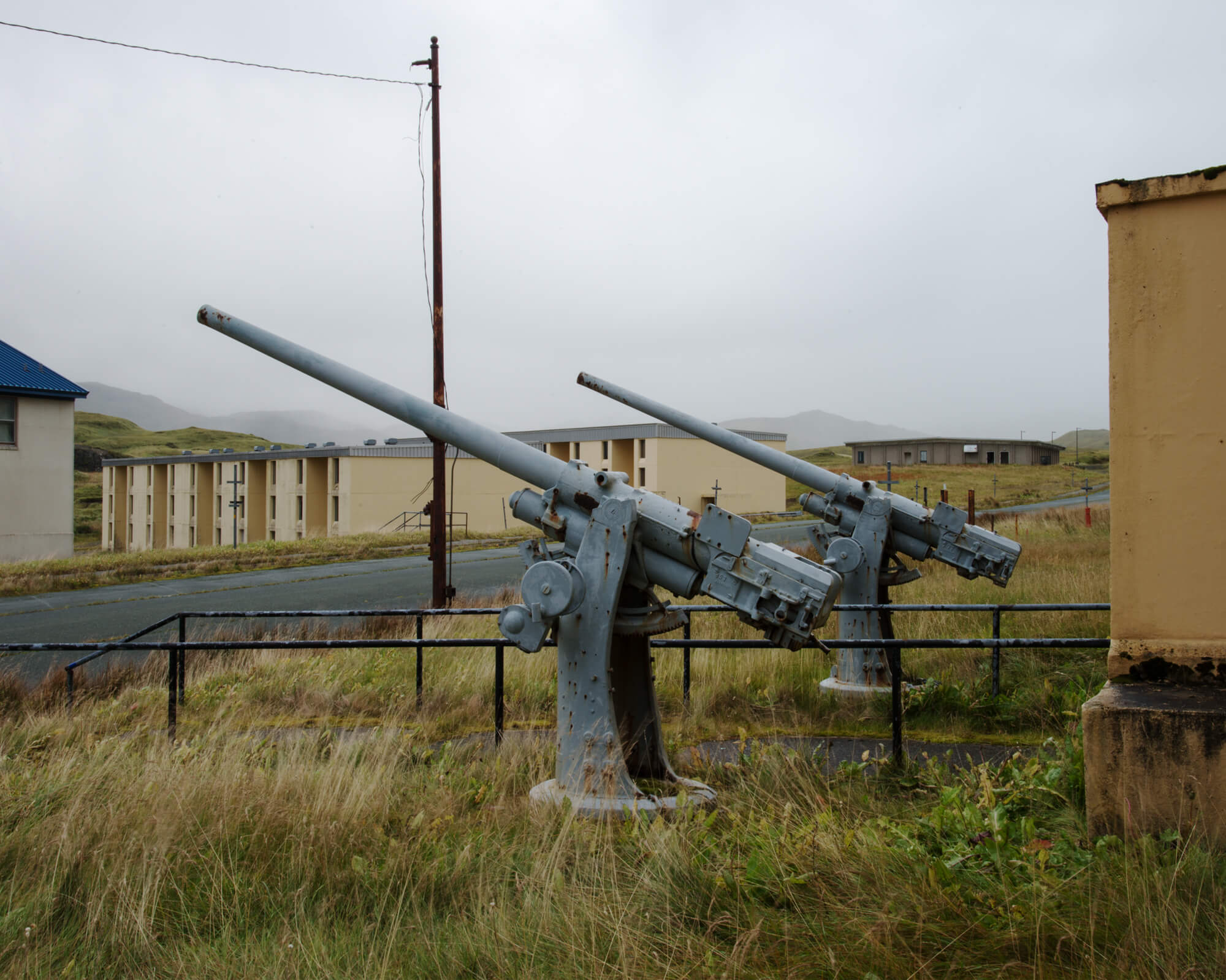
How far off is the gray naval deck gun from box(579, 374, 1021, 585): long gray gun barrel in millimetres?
2858

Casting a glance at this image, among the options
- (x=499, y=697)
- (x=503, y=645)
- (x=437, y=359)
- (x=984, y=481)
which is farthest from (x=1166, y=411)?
(x=984, y=481)

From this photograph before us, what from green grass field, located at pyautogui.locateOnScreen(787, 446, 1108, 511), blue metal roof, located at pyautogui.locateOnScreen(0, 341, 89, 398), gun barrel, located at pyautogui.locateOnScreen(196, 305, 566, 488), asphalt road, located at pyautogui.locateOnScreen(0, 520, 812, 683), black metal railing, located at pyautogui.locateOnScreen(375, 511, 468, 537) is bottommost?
asphalt road, located at pyautogui.locateOnScreen(0, 520, 812, 683)

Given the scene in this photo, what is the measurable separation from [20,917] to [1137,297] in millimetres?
4483

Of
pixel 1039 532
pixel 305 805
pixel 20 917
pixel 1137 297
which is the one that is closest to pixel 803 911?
pixel 305 805

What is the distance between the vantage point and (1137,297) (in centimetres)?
351

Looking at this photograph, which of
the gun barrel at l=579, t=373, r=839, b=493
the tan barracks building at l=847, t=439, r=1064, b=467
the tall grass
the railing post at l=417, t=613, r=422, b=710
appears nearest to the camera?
the tall grass

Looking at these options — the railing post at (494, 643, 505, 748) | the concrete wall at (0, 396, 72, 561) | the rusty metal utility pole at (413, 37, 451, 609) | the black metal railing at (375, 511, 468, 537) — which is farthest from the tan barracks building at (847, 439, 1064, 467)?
the railing post at (494, 643, 505, 748)

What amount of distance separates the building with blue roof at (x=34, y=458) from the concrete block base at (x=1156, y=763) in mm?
31698

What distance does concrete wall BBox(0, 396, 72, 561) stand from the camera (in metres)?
29.6

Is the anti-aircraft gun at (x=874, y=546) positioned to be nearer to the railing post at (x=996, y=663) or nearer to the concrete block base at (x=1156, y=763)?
the railing post at (x=996, y=663)

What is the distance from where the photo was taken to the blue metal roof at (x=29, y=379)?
96.3ft

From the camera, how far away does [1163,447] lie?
3.47m

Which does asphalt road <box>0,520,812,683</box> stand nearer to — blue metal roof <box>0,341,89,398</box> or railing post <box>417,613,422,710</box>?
railing post <box>417,613,422,710</box>

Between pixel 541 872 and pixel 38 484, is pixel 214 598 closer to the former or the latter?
pixel 541 872
